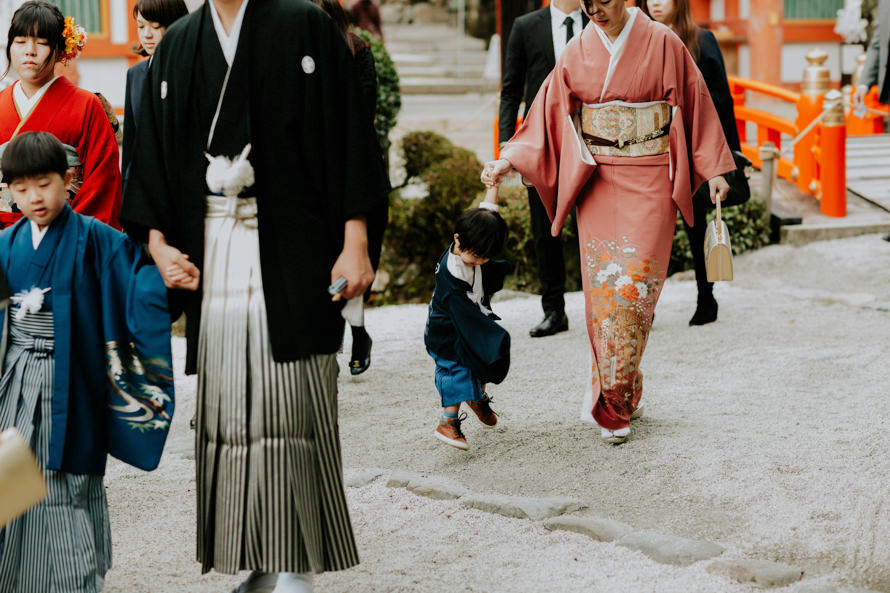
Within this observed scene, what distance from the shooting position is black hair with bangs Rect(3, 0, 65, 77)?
443cm

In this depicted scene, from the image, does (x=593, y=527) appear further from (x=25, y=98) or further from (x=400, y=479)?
(x=25, y=98)

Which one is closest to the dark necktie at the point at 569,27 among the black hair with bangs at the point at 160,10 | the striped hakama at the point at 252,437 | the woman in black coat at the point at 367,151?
the woman in black coat at the point at 367,151

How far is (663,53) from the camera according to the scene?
15.5 ft

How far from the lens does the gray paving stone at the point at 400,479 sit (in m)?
4.49

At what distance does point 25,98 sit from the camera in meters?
4.63

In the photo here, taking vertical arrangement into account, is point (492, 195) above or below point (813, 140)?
above

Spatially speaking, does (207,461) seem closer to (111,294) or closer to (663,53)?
(111,294)

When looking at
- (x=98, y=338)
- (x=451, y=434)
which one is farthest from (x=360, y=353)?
(x=98, y=338)

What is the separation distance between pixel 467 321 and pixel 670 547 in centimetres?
129

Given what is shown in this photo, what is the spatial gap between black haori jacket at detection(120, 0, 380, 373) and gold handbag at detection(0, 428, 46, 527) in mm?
888

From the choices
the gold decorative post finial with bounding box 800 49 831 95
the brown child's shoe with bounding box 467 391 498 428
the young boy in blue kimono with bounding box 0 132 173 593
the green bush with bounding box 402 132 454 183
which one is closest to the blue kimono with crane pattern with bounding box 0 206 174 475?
the young boy in blue kimono with bounding box 0 132 173 593

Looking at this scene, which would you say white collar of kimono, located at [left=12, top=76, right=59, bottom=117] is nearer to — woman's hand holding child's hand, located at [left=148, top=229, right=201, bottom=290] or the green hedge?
woman's hand holding child's hand, located at [left=148, top=229, right=201, bottom=290]

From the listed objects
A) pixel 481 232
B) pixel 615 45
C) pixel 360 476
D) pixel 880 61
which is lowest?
pixel 360 476

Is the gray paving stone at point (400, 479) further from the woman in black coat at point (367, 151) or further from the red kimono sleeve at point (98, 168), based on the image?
the red kimono sleeve at point (98, 168)
